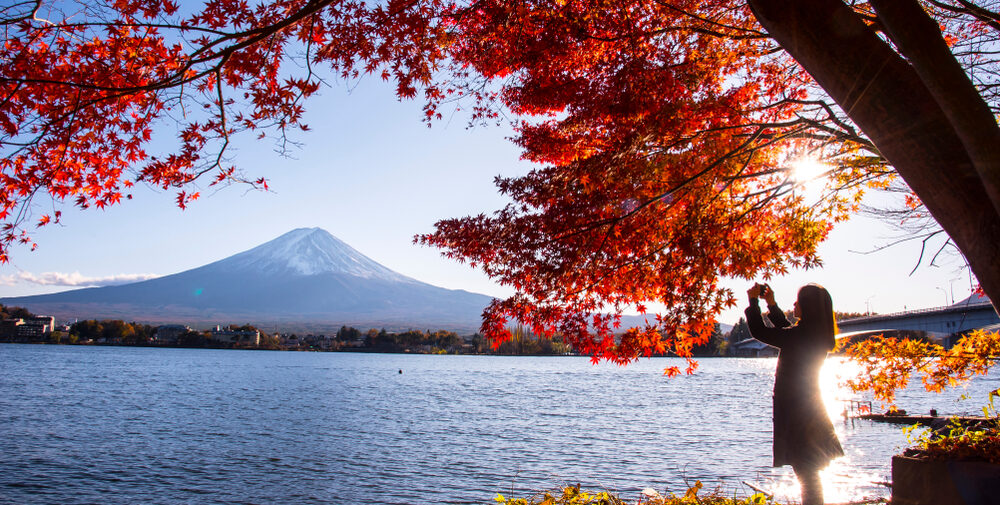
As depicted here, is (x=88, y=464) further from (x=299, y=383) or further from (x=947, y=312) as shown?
(x=947, y=312)

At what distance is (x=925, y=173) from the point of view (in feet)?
8.75

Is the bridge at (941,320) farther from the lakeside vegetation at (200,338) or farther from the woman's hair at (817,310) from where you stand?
the lakeside vegetation at (200,338)

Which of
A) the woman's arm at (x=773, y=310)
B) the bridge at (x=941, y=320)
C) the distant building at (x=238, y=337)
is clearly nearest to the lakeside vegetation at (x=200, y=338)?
the distant building at (x=238, y=337)

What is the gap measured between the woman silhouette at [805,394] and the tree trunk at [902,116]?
137 centimetres

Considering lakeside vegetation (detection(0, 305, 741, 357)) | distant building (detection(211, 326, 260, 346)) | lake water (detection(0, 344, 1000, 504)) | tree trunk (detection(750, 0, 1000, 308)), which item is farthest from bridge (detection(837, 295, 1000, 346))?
distant building (detection(211, 326, 260, 346))

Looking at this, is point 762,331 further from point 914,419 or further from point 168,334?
point 168,334

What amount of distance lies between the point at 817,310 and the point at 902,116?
1.73 metres

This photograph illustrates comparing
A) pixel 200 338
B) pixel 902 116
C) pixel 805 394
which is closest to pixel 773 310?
pixel 805 394

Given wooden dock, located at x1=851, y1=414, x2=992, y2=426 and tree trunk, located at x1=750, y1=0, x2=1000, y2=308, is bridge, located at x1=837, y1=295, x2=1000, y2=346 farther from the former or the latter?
tree trunk, located at x1=750, y1=0, x2=1000, y2=308

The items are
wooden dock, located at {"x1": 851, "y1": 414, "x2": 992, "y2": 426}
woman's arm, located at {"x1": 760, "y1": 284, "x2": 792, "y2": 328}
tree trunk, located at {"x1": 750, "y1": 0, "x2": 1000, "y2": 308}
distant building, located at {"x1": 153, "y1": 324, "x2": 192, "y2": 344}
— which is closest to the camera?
tree trunk, located at {"x1": 750, "y1": 0, "x2": 1000, "y2": 308}

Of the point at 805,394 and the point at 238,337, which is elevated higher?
the point at 805,394

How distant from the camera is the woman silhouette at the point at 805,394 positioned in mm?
3902

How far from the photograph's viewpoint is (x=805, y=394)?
13.0 feet

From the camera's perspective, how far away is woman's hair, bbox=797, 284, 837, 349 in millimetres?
4000
